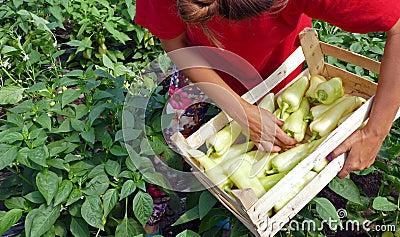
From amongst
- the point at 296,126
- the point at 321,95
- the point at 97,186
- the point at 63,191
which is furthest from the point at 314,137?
the point at 63,191

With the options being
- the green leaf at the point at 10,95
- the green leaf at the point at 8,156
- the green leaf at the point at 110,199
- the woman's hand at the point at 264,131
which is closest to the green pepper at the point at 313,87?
the woman's hand at the point at 264,131

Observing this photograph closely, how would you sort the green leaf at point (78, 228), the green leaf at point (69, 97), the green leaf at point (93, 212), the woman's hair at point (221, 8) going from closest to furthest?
the woman's hair at point (221, 8)
the green leaf at point (93, 212)
the green leaf at point (78, 228)
the green leaf at point (69, 97)

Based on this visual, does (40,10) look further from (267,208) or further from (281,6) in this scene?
(267,208)

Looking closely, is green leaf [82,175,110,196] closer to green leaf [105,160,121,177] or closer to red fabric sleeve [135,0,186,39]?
green leaf [105,160,121,177]

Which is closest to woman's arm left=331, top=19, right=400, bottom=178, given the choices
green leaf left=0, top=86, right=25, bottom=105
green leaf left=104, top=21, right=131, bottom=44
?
green leaf left=0, top=86, right=25, bottom=105

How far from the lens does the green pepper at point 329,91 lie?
185cm

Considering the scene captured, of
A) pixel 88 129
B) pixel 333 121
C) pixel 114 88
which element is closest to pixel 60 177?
pixel 88 129

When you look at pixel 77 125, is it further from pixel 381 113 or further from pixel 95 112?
pixel 381 113

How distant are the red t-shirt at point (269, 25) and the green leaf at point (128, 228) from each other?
718 millimetres

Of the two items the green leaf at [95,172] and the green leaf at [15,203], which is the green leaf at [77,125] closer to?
the green leaf at [95,172]

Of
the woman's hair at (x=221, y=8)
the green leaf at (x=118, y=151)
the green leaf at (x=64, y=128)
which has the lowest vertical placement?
the green leaf at (x=118, y=151)

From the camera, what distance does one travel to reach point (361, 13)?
1562 mm

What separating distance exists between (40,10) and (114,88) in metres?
1.63

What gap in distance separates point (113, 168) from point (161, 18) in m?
0.64
